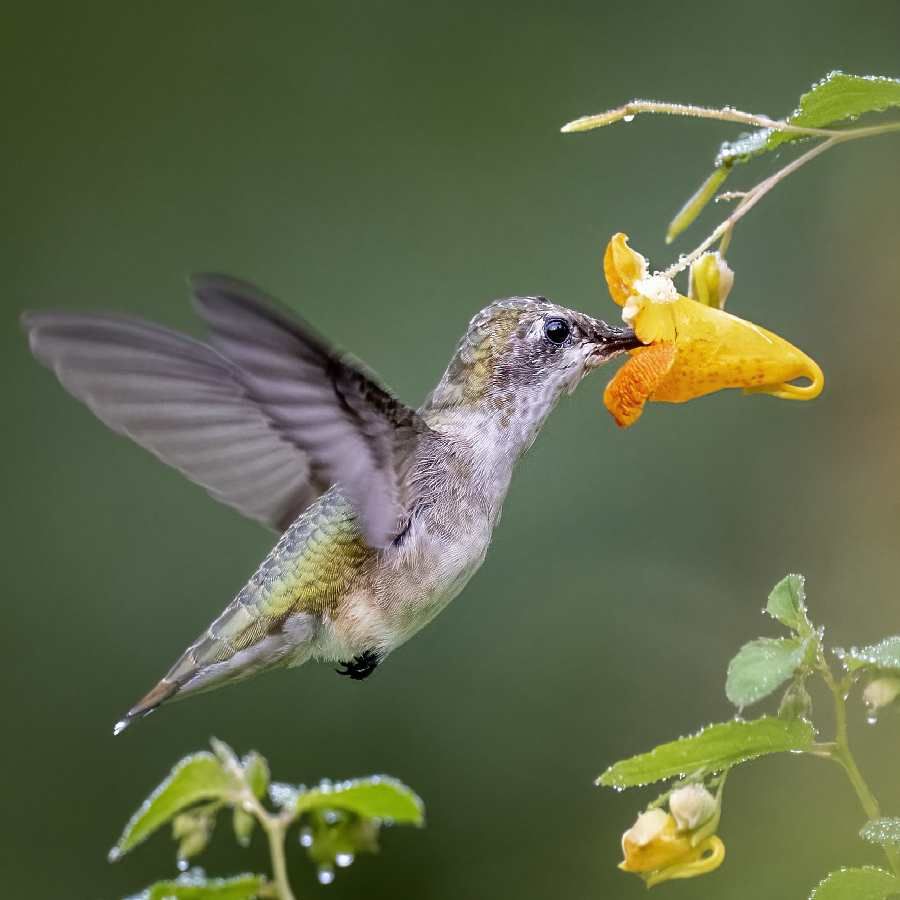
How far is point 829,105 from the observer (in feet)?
7.33

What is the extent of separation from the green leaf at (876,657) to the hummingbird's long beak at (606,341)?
89cm

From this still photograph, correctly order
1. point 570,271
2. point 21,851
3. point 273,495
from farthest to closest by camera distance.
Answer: point 570,271
point 21,851
point 273,495

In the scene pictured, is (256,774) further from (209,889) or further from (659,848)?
(659,848)

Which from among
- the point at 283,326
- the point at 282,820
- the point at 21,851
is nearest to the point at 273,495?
→ the point at 283,326

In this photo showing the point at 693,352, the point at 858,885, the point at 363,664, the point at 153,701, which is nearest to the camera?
the point at 858,885

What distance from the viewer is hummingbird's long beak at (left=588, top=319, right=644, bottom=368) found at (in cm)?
272

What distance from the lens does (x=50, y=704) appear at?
5.07 m

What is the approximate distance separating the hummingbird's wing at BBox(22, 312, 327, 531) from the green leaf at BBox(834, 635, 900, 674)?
3.37 ft

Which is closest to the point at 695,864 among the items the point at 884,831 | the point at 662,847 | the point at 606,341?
the point at 662,847

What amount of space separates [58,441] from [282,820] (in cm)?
380

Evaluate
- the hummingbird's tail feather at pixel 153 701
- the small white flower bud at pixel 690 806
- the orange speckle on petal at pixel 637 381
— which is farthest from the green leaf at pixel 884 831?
the hummingbird's tail feather at pixel 153 701

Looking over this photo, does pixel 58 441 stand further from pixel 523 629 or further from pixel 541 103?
pixel 541 103

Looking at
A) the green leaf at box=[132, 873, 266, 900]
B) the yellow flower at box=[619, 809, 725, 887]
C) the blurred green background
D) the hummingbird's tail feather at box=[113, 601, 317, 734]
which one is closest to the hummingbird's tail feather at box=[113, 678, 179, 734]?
A: the hummingbird's tail feather at box=[113, 601, 317, 734]

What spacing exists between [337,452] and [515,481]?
2252mm
